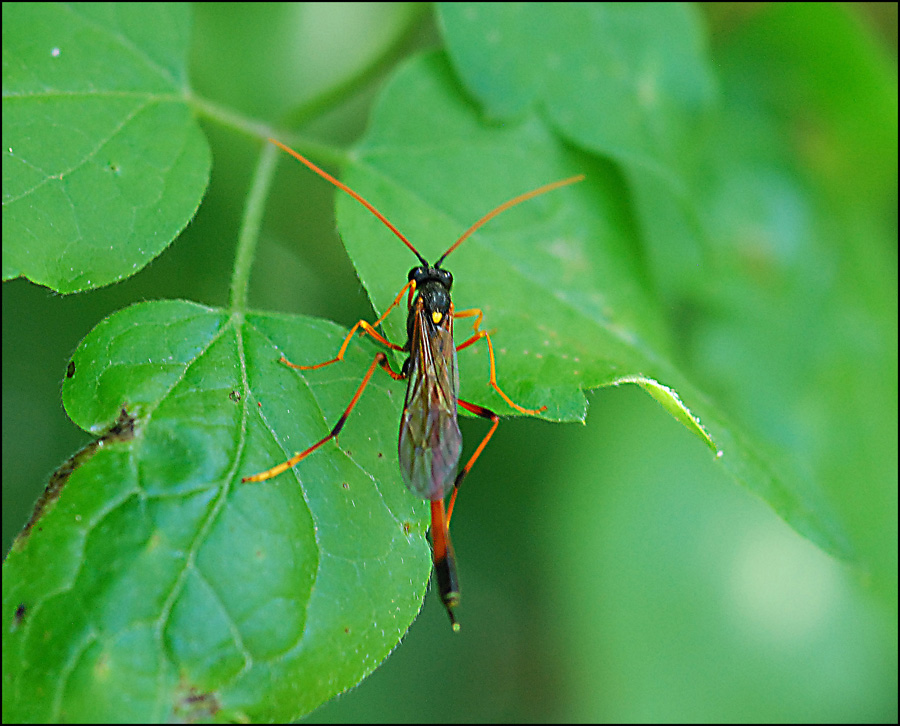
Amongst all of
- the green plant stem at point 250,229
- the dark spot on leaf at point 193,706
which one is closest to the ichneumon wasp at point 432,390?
the green plant stem at point 250,229

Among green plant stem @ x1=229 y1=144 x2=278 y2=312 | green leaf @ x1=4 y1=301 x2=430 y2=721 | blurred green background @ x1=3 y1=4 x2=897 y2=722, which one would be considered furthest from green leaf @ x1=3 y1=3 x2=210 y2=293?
blurred green background @ x1=3 y1=4 x2=897 y2=722

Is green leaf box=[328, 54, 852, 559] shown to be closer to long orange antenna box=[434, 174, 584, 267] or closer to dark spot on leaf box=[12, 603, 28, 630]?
long orange antenna box=[434, 174, 584, 267]

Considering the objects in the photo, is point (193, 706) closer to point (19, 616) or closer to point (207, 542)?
point (207, 542)

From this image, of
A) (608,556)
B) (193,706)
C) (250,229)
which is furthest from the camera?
(608,556)

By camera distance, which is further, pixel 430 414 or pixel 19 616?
pixel 430 414

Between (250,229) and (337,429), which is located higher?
(250,229)

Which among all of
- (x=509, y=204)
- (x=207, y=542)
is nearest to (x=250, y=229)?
(x=509, y=204)

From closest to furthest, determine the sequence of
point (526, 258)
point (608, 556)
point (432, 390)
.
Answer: point (432, 390) → point (526, 258) → point (608, 556)

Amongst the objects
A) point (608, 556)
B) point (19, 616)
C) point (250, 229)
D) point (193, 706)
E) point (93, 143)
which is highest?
point (93, 143)
